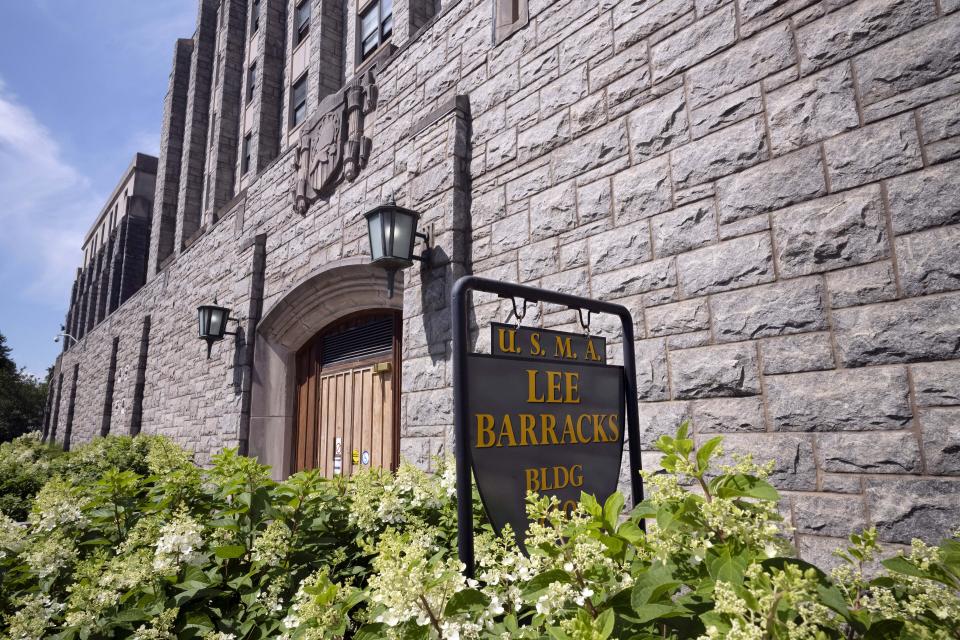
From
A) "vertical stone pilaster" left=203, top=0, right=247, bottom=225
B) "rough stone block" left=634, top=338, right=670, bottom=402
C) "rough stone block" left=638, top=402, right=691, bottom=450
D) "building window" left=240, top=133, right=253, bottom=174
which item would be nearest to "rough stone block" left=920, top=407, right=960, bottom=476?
"rough stone block" left=638, top=402, right=691, bottom=450

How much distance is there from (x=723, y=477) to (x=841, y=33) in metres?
2.99

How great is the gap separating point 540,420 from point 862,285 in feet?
6.67

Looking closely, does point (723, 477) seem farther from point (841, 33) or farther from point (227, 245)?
point (227, 245)

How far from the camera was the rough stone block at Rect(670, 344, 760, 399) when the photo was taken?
3.26 m

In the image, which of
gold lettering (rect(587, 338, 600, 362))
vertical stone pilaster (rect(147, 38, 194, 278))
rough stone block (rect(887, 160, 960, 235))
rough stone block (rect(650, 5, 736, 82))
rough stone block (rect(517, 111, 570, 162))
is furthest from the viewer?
vertical stone pilaster (rect(147, 38, 194, 278))

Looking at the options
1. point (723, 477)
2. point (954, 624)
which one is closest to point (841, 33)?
point (723, 477)

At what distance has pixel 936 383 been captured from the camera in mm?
2613

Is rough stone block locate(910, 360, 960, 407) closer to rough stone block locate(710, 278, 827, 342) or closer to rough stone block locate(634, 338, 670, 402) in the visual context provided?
rough stone block locate(710, 278, 827, 342)

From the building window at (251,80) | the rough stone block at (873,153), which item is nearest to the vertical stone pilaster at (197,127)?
the building window at (251,80)

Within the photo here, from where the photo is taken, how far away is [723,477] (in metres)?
1.45

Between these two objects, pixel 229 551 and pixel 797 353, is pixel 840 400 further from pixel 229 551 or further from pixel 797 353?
pixel 229 551

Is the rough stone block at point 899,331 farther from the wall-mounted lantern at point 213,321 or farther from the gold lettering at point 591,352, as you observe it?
the wall-mounted lantern at point 213,321

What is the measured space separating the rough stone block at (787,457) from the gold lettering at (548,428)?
1.40 meters

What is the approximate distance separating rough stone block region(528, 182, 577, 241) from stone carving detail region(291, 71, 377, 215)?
306 centimetres
